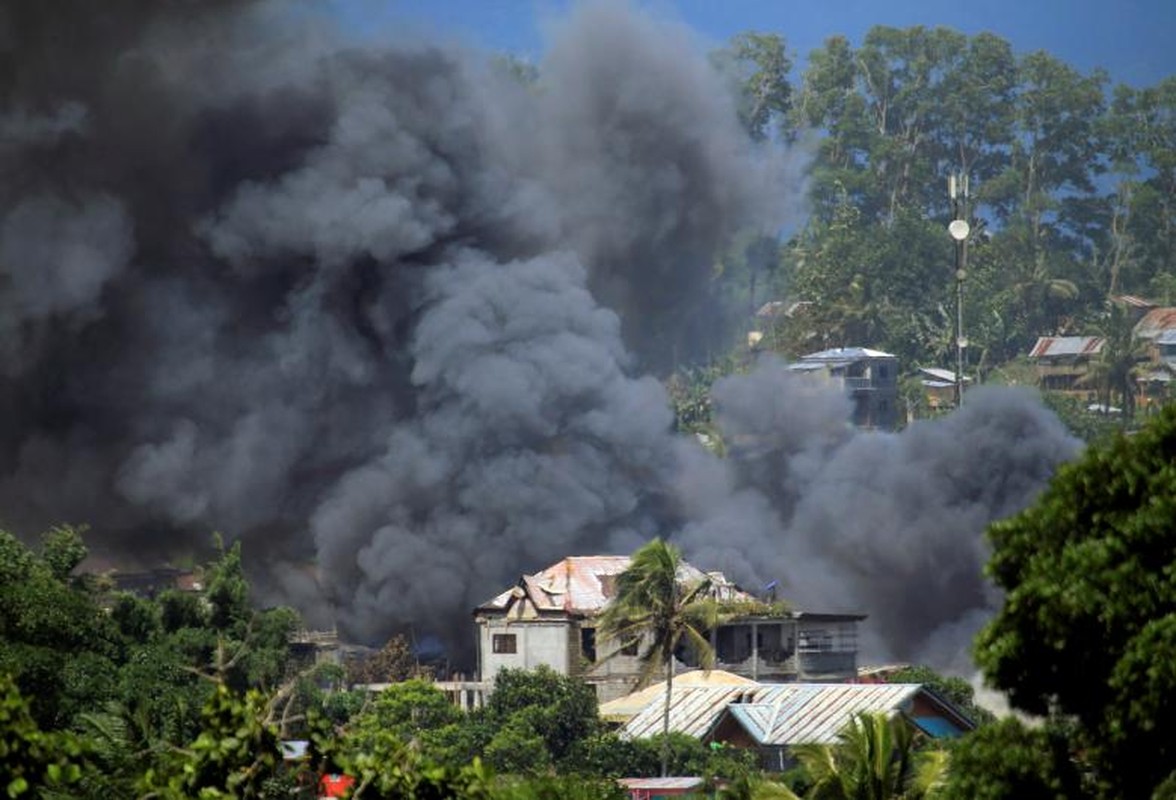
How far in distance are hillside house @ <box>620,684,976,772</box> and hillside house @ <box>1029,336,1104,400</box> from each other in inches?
2579

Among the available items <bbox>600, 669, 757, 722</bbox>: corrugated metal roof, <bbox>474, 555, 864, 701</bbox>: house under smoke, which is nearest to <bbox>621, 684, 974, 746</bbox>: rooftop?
<bbox>600, 669, 757, 722</bbox>: corrugated metal roof

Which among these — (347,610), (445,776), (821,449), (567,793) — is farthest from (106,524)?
(445,776)

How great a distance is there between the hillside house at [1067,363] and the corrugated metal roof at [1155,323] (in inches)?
103

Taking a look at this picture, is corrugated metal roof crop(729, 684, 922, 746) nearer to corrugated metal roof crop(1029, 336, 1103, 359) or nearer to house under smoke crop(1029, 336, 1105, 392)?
house under smoke crop(1029, 336, 1105, 392)

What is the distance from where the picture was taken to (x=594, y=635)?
220 ft

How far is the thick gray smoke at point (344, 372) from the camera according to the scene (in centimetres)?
6956

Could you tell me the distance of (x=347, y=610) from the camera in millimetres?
71688

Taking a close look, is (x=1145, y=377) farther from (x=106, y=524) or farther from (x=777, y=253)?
(x=106, y=524)

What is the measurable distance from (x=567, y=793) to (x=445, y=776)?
294 inches

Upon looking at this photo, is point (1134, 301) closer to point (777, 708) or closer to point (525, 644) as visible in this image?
point (525, 644)

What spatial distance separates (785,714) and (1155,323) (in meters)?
80.7

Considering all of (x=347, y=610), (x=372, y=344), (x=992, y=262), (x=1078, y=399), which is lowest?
(x=347, y=610)

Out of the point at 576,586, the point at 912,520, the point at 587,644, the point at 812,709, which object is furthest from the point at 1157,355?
the point at 812,709

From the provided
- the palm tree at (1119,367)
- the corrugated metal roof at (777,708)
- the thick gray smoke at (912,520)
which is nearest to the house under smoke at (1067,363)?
the palm tree at (1119,367)
